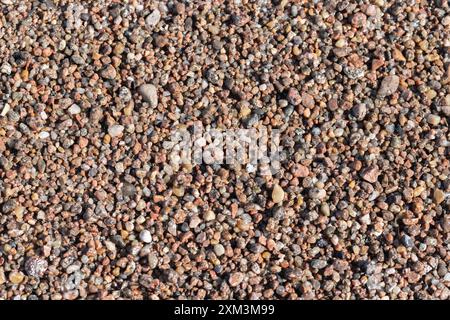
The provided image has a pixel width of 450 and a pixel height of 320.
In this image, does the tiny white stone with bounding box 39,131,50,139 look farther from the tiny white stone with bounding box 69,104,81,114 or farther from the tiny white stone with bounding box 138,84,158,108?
the tiny white stone with bounding box 138,84,158,108

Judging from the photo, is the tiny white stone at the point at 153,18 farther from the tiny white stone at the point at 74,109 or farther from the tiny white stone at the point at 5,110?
the tiny white stone at the point at 5,110

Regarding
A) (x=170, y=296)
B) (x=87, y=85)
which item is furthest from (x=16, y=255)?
(x=87, y=85)

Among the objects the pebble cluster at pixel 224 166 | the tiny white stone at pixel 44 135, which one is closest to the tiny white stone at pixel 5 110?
the pebble cluster at pixel 224 166

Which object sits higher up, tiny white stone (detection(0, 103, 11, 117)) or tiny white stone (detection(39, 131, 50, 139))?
tiny white stone (detection(0, 103, 11, 117))

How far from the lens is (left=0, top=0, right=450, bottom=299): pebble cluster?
→ 11.5 feet

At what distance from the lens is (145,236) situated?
356cm

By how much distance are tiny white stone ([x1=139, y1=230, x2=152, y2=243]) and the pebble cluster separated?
0.05ft

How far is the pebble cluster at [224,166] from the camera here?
3518mm

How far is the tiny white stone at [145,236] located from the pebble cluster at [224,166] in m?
0.02

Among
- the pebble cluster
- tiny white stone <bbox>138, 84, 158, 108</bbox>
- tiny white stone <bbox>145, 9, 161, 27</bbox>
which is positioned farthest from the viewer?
tiny white stone <bbox>145, 9, 161, 27</bbox>

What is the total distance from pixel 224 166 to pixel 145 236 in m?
0.58

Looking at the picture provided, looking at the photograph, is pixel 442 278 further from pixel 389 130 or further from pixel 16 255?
pixel 16 255

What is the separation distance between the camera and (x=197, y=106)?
3.91 m

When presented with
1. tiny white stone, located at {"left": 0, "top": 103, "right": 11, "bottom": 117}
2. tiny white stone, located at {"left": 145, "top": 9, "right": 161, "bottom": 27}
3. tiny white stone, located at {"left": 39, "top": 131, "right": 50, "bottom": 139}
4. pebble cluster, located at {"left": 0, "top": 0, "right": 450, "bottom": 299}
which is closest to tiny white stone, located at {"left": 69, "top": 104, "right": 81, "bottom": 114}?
pebble cluster, located at {"left": 0, "top": 0, "right": 450, "bottom": 299}
